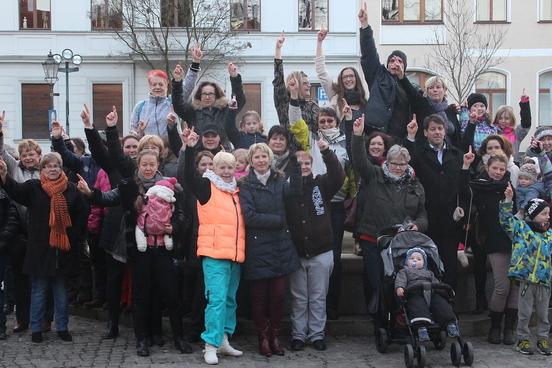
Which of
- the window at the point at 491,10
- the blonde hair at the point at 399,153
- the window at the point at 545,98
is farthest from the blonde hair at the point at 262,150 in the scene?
the window at the point at 545,98

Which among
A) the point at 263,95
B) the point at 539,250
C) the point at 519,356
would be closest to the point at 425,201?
the point at 539,250

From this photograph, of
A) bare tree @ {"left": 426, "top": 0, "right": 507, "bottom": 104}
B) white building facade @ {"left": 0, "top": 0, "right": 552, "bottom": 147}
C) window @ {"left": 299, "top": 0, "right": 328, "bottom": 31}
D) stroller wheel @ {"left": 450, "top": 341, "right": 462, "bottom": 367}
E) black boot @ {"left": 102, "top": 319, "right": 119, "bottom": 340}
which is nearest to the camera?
stroller wheel @ {"left": 450, "top": 341, "right": 462, "bottom": 367}

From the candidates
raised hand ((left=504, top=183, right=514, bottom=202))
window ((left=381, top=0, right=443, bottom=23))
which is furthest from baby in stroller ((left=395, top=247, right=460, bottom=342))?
window ((left=381, top=0, right=443, bottom=23))

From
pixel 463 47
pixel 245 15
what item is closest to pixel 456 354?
pixel 463 47

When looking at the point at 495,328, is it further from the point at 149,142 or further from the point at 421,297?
the point at 149,142

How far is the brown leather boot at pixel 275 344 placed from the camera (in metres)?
7.32

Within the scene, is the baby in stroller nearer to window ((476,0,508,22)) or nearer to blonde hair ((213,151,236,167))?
blonde hair ((213,151,236,167))

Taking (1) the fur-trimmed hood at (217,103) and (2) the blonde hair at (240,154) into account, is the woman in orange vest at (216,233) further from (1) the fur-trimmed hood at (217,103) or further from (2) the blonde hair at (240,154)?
(1) the fur-trimmed hood at (217,103)

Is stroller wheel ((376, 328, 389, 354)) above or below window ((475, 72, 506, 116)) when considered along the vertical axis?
below

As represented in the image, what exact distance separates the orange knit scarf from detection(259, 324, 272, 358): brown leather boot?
210 cm

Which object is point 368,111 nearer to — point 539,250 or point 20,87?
point 539,250

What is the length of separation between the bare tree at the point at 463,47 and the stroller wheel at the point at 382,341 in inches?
947

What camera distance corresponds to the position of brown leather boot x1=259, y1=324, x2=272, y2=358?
23.8ft

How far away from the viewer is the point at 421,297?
272 inches
